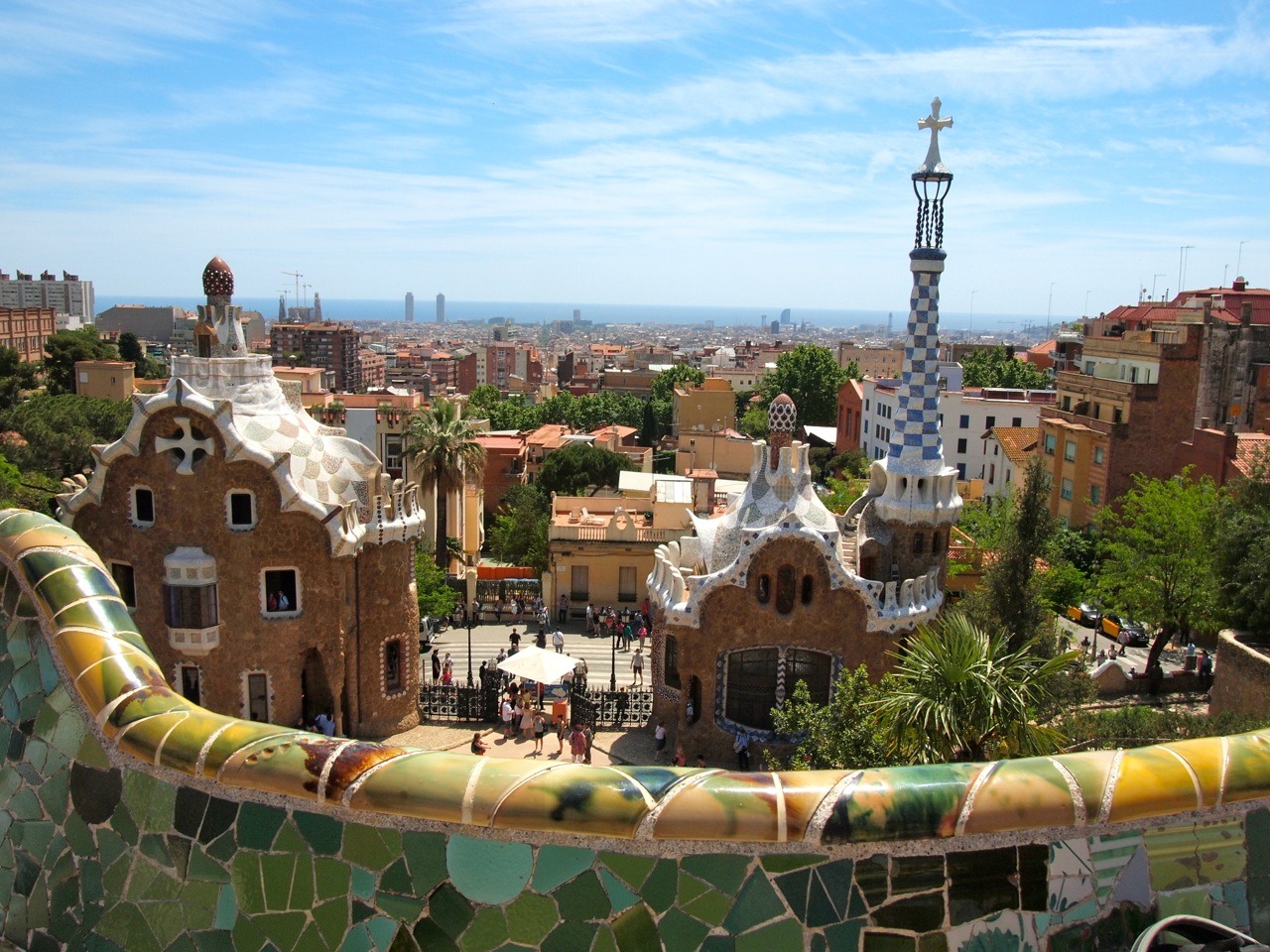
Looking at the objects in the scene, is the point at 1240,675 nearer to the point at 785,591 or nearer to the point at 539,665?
the point at 785,591

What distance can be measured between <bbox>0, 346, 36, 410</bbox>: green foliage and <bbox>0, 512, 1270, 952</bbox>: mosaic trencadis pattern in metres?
76.2

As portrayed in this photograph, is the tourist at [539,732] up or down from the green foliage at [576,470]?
down

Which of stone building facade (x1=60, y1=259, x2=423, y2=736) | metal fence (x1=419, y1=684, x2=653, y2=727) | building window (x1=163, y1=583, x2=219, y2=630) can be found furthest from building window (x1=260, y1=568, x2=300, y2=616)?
metal fence (x1=419, y1=684, x2=653, y2=727)

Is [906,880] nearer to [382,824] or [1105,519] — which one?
[382,824]

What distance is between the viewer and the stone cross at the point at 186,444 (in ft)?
74.3

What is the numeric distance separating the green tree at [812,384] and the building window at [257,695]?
73.5 meters

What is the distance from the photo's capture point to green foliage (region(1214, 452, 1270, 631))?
23.5 m

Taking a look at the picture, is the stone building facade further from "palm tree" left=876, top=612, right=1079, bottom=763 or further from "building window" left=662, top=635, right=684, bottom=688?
"palm tree" left=876, top=612, right=1079, bottom=763

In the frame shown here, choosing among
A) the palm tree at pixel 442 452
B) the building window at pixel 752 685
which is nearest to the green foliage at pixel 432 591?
the palm tree at pixel 442 452

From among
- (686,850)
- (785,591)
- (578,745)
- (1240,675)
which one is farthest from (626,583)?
(686,850)

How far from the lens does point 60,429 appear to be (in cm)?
5506

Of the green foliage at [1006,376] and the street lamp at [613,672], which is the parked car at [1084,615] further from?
the green foliage at [1006,376]

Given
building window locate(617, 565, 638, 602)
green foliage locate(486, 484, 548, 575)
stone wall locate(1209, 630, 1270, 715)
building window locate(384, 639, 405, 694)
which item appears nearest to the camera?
stone wall locate(1209, 630, 1270, 715)

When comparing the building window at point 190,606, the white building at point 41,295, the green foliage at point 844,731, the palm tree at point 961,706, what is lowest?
→ the green foliage at point 844,731
